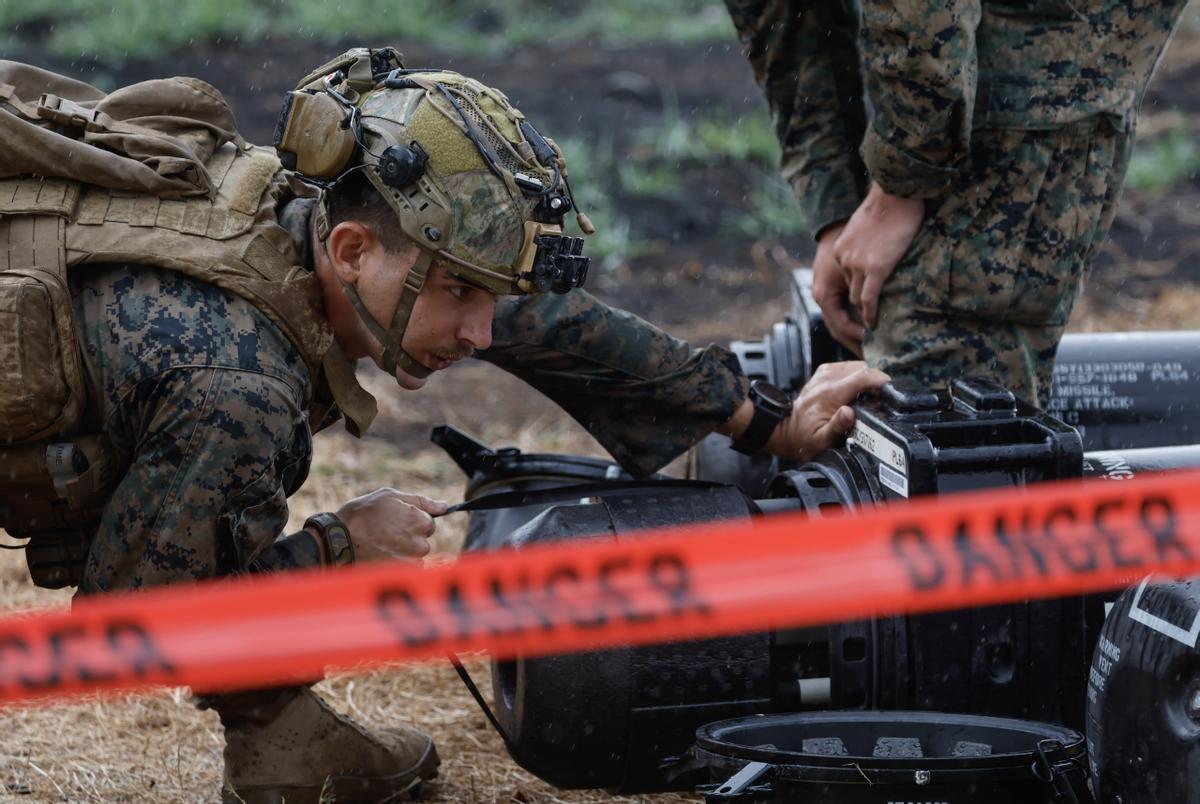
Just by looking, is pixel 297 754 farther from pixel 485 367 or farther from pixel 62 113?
pixel 485 367

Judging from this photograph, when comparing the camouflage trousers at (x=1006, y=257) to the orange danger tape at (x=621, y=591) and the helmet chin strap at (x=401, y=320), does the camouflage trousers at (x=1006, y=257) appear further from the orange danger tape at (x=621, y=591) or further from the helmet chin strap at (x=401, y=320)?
the helmet chin strap at (x=401, y=320)

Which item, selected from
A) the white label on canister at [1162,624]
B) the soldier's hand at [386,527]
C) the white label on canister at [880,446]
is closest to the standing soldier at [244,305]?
the soldier's hand at [386,527]

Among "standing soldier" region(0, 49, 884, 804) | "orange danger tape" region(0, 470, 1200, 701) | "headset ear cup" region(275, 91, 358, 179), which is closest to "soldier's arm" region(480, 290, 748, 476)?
"standing soldier" region(0, 49, 884, 804)

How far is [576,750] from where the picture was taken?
123 inches

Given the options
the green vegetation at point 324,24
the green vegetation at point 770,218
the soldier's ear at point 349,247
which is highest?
the soldier's ear at point 349,247

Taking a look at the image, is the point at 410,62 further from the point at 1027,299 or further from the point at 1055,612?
the point at 1055,612

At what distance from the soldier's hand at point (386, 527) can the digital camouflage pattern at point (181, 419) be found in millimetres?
237

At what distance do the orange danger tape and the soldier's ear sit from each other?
2.37ft

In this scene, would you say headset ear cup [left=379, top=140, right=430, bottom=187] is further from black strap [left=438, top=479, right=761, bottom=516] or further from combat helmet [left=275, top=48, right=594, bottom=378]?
black strap [left=438, top=479, right=761, bottom=516]

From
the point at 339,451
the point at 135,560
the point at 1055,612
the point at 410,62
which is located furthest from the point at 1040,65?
the point at 410,62

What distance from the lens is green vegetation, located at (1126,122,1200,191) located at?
10.5m

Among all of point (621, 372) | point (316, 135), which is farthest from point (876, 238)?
point (316, 135)

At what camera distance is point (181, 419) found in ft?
10.3

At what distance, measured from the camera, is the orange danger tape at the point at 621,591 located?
259 cm
